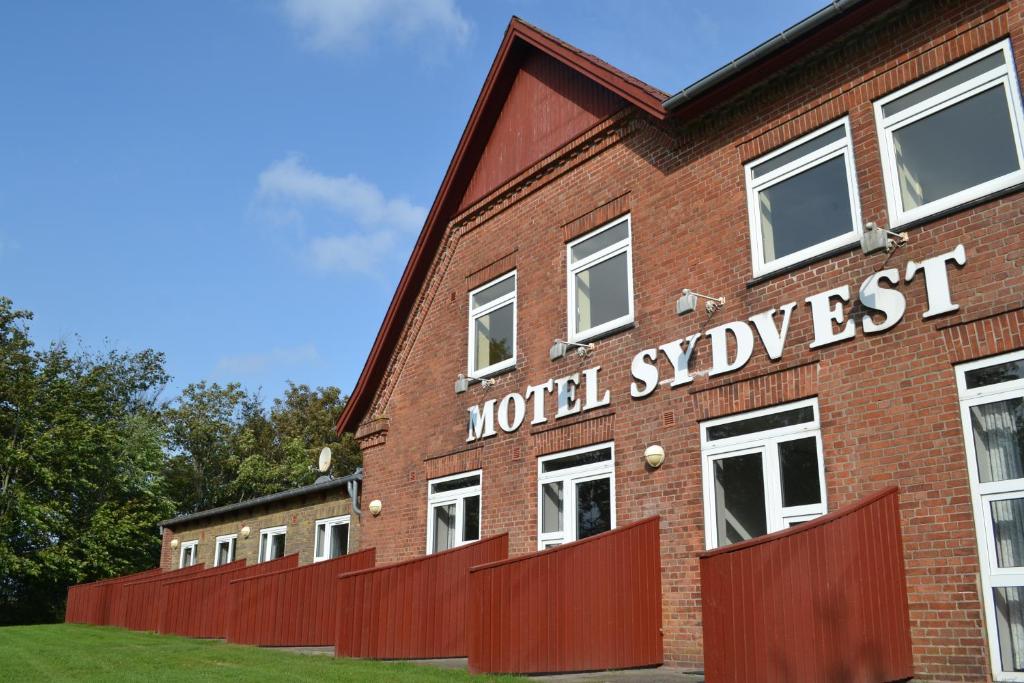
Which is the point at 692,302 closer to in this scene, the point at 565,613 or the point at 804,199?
the point at 804,199

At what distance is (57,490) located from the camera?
33.1 meters

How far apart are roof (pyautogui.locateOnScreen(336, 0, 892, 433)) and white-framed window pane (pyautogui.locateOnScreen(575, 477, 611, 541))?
14.6ft

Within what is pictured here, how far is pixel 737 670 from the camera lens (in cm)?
662

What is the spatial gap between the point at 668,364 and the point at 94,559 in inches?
1168

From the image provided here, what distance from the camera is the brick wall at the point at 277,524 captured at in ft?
60.7

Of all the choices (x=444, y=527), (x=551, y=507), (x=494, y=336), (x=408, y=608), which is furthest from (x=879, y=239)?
(x=444, y=527)

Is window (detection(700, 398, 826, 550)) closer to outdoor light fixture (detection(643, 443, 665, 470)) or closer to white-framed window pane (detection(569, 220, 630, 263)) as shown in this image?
outdoor light fixture (detection(643, 443, 665, 470))

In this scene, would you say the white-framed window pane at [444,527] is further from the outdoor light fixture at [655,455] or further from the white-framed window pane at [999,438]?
the white-framed window pane at [999,438]

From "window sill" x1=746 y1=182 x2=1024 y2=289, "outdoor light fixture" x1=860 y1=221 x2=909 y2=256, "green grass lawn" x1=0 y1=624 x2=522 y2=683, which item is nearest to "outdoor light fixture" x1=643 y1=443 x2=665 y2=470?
"window sill" x1=746 y1=182 x2=1024 y2=289

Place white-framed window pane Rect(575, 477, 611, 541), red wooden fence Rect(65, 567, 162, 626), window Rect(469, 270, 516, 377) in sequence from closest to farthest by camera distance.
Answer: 1. white-framed window pane Rect(575, 477, 611, 541)
2. window Rect(469, 270, 516, 377)
3. red wooden fence Rect(65, 567, 162, 626)

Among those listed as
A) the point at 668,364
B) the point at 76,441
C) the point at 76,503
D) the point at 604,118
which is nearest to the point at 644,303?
the point at 668,364

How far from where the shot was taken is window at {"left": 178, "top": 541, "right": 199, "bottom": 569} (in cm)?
2588

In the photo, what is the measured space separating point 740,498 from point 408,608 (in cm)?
448

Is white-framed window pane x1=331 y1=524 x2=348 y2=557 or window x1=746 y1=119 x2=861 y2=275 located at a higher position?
window x1=746 y1=119 x2=861 y2=275
